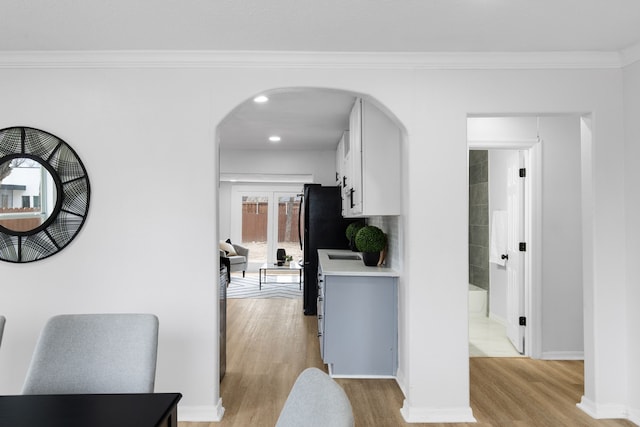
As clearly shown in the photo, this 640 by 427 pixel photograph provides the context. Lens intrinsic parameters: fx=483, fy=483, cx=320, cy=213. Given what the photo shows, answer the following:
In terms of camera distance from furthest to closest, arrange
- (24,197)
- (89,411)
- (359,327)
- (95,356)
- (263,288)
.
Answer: (263,288), (359,327), (24,197), (95,356), (89,411)

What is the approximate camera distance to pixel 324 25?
106 inches

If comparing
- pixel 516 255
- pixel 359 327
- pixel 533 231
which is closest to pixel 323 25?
pixel 359 327

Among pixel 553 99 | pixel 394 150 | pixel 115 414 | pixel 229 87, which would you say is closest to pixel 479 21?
pixel 553 99

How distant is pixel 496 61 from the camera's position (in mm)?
3164

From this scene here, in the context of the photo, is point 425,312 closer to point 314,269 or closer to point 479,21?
point 479,21

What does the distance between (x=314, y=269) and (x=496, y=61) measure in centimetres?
368

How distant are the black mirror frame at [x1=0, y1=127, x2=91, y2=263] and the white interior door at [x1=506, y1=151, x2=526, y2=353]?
145 inches

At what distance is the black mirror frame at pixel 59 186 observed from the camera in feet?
10.2

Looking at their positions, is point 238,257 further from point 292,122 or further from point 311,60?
point 311,60

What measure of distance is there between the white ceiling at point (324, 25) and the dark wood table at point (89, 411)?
6.04 ft

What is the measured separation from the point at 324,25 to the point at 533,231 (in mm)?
2803

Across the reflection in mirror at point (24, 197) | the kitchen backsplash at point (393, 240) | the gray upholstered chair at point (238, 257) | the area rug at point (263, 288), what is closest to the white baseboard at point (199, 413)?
the reflection in mirror at point (24, 197)

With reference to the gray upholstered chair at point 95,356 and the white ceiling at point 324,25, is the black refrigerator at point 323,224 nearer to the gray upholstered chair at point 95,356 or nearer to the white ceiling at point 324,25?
the white ceiling at point 324,25

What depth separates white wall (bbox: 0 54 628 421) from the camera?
3.14m
